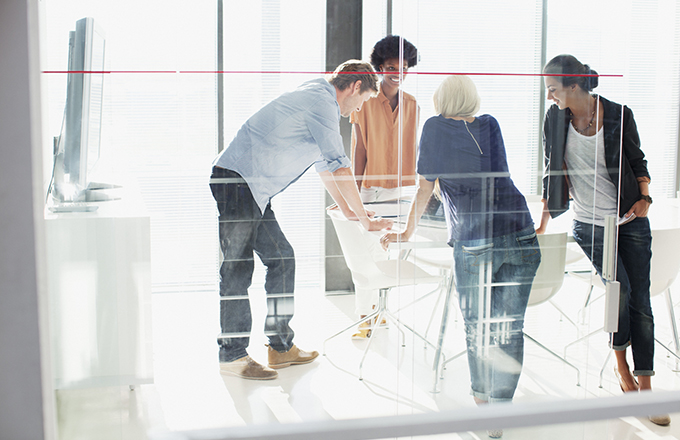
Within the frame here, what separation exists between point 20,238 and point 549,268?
1763 millimetres

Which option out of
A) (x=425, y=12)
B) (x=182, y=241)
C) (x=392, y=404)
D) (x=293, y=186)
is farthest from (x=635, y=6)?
(x=182, y=241)

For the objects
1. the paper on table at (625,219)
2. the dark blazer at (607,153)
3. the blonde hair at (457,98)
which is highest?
the blonde hair at (457,98)

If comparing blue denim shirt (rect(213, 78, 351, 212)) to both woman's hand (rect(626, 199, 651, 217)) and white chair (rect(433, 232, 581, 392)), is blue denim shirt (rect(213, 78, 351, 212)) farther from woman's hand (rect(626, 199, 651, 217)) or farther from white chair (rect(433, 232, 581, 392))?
woman's hand (rect(626, 199, 651, 217))

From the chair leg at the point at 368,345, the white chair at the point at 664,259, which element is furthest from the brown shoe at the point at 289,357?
the white chair at the point at 664,259

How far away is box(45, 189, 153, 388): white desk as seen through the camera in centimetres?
179

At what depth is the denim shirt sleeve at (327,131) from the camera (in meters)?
1.89

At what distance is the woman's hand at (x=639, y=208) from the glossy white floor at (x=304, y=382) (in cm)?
54

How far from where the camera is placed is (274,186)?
1901 mm

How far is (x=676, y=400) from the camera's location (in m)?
0.78

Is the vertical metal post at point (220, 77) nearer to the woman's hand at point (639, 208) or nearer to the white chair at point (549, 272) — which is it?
the white chair at point (549, 272)

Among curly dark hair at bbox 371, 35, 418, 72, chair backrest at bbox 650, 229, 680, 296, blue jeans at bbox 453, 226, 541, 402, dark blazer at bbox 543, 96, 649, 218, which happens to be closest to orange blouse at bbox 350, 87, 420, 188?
curly dark hair at bbox 371, 35, 418, 72

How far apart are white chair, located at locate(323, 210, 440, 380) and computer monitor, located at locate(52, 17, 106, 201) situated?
31.6 inches

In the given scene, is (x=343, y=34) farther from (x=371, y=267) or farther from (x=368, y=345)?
(x=368, y=345)

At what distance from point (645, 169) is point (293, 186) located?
144 cm
